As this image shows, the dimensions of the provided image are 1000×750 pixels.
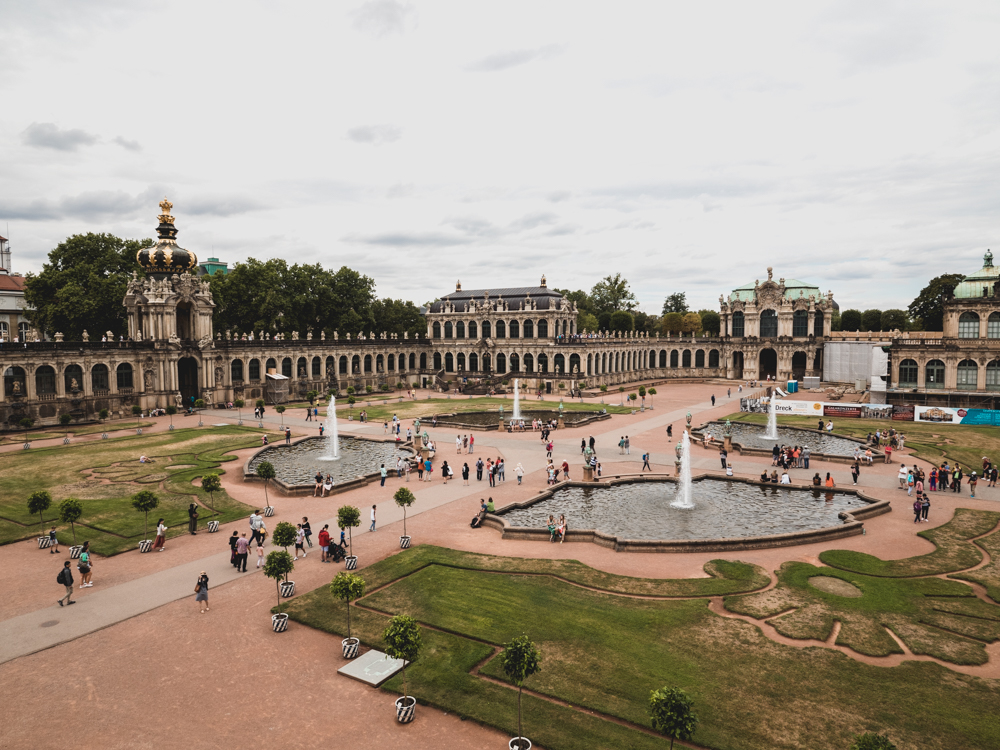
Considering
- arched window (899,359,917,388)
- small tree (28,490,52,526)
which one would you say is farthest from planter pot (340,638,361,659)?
arched window (899,359,917,388)

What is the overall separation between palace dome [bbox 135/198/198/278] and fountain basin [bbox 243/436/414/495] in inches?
1287

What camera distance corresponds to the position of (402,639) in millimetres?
14086

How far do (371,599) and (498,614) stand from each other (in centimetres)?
445

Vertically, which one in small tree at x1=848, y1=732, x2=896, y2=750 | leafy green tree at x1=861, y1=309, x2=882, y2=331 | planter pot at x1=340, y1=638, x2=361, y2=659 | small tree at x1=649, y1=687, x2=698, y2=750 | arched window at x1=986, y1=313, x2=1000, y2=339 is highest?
leafy green tree at x1=861, y1=309, x2=882, y2=331

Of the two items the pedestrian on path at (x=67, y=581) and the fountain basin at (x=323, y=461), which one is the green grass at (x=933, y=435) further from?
the pedestrian on path at (x=67, y=581)

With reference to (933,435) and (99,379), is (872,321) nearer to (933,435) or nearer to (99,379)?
(933,435)

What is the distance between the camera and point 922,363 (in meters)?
68.0

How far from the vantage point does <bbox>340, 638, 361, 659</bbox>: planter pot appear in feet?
54.2

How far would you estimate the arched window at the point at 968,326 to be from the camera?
68.4m

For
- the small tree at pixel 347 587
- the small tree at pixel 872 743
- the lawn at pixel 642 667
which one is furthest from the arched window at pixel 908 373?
the small tree at pixel 347 587

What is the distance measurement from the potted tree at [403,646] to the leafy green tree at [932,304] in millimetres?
108051

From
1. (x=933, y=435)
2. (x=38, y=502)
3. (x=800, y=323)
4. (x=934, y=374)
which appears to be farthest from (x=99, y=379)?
(x=800, y=323)

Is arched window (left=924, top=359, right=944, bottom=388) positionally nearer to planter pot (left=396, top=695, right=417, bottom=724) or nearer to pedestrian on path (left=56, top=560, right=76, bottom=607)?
planter pot (left=396, top=695, right=417, bottom=724)

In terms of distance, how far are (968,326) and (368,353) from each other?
76.7 m
